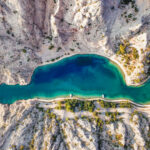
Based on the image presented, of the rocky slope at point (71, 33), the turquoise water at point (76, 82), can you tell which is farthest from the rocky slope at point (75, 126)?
the rocky slope at point (71, 33)

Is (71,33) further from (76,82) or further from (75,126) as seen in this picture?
(75,126)

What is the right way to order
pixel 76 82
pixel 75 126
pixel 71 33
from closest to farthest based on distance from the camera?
pixel 75 126 < pixel 71 33 < pixel 76 82

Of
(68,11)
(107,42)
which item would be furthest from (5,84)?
(107,42)

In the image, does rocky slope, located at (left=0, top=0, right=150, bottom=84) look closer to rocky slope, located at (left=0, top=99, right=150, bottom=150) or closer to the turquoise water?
the turquoise water

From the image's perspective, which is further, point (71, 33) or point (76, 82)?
point (76, 82)

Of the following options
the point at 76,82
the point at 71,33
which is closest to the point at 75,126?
the point at 76,82

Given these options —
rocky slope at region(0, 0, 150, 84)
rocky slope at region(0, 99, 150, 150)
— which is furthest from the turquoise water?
rocky slope at region(0, 99, 150, 150)

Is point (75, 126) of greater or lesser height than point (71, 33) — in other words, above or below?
below
